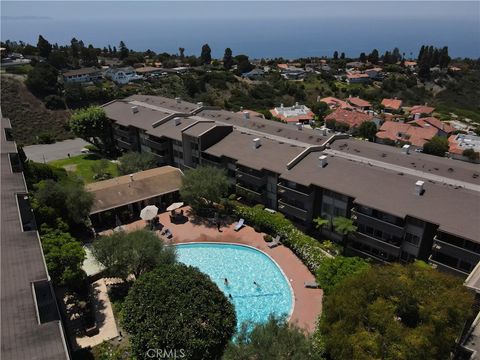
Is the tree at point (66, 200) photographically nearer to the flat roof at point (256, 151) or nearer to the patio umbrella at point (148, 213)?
the patio umbrella at point (148, 213)

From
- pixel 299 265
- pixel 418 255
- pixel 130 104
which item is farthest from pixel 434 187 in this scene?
pixel 130 104

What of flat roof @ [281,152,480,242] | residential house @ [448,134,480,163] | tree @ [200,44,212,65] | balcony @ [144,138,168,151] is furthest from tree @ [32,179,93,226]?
tree @ [200,44,212,65]

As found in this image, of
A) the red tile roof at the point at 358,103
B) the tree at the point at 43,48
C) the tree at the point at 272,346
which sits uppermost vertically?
the tree at the point at 43,48

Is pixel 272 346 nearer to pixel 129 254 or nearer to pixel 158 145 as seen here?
pixel 129 254

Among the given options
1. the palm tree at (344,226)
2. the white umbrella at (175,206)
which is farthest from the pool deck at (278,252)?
the palm tree at (344,226)

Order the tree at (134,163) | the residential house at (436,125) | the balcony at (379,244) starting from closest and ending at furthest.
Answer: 1. the balcony at (379,244)
2. the tree at (134,163)
3. the residential house at (436,125)

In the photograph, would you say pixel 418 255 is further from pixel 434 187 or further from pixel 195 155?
pixel 195 155
